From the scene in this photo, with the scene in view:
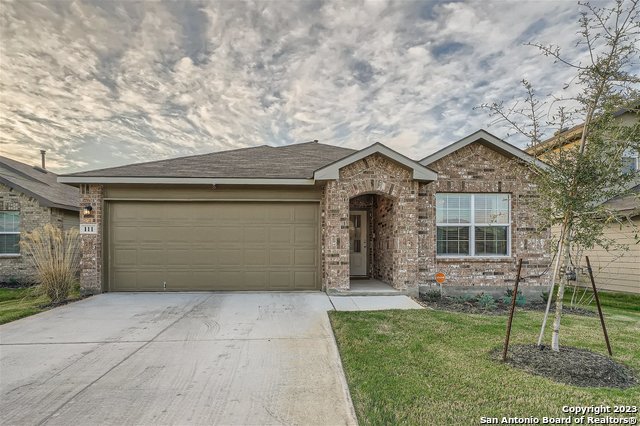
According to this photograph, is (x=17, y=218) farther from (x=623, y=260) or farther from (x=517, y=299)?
(x=623, y=260)

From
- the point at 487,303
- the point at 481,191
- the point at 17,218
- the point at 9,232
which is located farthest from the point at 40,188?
the point at 487,303

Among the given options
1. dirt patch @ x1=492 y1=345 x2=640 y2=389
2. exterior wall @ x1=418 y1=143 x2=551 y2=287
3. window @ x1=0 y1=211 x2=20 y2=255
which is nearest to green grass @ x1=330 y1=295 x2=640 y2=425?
dirt patch @ x1=492 y1=345 x2=640 y2=389

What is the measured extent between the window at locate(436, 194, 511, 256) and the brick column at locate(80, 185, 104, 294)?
8.74 m

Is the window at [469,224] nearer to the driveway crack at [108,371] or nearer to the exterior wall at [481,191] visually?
the exterior wall at [481,191]

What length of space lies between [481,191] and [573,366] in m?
5.84

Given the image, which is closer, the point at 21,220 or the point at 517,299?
the point at 517,299

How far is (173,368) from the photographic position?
13.4ft

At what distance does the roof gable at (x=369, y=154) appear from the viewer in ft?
27.0

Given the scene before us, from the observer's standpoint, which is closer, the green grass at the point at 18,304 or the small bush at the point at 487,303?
the green grass at the point at 18,304

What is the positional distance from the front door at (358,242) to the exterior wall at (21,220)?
9.90m

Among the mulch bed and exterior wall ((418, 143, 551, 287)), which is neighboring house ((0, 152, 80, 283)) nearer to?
exterior wall ((418, 143, 551, 287))

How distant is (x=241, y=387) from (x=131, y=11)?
9243 millimetres

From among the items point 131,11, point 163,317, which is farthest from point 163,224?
point 131,11

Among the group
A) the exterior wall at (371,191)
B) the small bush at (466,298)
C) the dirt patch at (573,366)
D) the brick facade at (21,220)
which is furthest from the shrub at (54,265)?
the small bush at (466,298)
